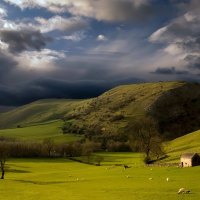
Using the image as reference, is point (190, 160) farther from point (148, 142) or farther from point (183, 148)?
point (183, 148)

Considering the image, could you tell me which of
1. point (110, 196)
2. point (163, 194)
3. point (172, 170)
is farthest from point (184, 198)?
point (172, 170)

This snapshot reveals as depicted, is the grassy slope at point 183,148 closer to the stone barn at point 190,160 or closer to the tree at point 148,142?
the tree at point 148,142

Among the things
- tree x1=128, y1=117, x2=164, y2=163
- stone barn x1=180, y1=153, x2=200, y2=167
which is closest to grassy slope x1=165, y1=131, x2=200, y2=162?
tree x1=128, y1=117, x2=164, y2=163

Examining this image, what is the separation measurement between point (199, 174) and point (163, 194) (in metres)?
27.5

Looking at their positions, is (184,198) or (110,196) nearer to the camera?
(184,198)

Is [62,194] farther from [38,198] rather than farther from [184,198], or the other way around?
[184,198]

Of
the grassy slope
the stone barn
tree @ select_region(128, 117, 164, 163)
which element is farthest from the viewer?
tree @ select_region(128, 117, 164, 163)

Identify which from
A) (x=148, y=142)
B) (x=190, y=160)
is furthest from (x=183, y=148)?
(x=190, y=160)

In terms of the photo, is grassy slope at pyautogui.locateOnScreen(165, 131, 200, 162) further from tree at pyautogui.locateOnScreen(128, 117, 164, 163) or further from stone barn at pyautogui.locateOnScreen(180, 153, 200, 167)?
stone barn at pyautogui.locateOnScreen(180, 153, 200, 167)

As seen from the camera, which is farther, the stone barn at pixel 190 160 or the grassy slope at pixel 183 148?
the grassy slope at pixel 183 148

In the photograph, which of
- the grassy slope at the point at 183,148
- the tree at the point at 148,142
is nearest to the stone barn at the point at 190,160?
the grassy slope at the point at 183,148

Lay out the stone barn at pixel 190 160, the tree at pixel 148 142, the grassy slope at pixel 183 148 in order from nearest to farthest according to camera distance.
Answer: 1. the stone barn at pixel 190 160
2. the grassy slope at pixel 183 148
3. the tree at pixel 148 142

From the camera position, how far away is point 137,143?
133625 mm

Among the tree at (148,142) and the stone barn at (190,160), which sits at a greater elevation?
the tree at (148,142)
